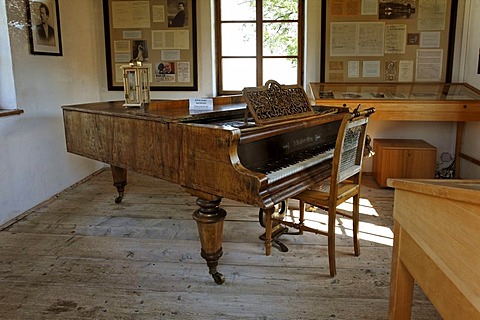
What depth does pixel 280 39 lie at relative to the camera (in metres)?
4.68

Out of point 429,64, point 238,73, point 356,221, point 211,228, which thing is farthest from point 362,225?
point 238,73

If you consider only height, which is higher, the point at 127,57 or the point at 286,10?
the point at 286,10

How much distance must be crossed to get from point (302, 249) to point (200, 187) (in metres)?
1.05

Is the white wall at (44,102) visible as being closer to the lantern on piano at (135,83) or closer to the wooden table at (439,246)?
the lantern on piano at (135,83)

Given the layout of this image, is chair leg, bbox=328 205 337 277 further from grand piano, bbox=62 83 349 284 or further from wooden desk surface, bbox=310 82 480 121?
wooden desk surface, bbox=310 82 480 121

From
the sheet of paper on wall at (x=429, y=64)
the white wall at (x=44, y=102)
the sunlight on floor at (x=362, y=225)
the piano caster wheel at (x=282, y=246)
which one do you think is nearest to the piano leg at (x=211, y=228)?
the piano caster wheel at (x=282, y=246)

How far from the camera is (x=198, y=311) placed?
2041 mm

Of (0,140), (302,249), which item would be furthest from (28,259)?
(302,249)

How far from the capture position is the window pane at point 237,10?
4645 mm

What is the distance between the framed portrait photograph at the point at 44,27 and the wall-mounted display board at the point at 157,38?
882mm

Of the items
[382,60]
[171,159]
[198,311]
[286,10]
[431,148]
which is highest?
[286,10]

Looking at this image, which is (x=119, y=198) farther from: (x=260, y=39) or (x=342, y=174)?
(x=260, y=39)

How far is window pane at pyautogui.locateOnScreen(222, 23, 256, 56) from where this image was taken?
4.70 metres

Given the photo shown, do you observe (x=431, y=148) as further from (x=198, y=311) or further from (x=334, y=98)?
(x=198, y=311)
